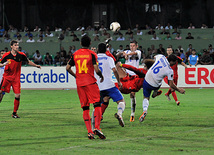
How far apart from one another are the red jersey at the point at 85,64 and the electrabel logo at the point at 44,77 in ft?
59.6

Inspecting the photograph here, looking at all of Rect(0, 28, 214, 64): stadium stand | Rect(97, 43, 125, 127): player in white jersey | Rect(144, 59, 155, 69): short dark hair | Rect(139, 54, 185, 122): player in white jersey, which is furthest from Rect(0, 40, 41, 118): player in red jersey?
Rect(0, 28, 214, 64): stadium stand

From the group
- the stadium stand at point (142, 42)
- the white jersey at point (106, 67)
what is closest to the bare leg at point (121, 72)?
the white jersey at point (106, 67)

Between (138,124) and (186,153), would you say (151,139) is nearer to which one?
(186,153)

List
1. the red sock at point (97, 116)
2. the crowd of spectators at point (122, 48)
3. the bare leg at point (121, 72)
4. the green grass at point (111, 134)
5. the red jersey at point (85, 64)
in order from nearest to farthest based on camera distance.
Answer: the green grass at point (111, 134), the red jersey at point (85, 64), the red sock at point (97, 116), the bare leg at point (121, 72), the crowd of spectators at point (122, 48)

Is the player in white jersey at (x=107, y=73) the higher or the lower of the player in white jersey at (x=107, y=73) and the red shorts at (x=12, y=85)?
the higher

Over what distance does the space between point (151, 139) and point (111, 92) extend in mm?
1758

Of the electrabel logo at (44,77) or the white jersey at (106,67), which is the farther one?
the electrabel logo at (44,77)

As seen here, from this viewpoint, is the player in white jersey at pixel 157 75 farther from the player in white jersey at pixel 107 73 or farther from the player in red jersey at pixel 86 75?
the player in red jersey at pixel 86 75

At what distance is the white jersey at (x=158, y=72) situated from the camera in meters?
11.8

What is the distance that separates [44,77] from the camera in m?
27.3

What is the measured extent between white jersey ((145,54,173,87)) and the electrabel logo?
1566 centimetres

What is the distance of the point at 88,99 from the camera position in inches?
364

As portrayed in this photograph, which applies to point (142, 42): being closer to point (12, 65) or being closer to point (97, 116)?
point (12, 65)

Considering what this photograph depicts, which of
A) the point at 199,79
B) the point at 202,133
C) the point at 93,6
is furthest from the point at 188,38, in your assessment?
the point at 202,133
